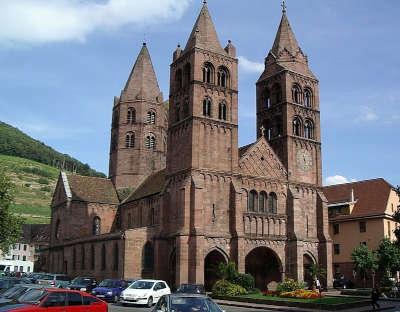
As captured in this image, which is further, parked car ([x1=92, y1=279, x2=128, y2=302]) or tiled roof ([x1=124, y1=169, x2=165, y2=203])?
tiled roof ([x1=124, y1=169, x2=165, y2=203])

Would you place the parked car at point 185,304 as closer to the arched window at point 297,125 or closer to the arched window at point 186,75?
the arched window at point 186,75

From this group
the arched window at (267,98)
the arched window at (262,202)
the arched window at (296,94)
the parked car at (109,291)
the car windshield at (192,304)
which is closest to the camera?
the car windshield at (192,304)

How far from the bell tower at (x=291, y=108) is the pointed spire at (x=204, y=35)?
839 centimetres

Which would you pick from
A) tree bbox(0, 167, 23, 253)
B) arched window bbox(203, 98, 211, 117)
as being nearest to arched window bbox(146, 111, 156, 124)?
arched window bbox(203, 98, 211, 117)

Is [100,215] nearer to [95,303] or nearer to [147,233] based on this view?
[147,233]

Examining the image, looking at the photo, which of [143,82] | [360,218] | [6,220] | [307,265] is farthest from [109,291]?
[143,82]

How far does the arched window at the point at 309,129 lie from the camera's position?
60.4 m

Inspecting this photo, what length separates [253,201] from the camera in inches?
2119

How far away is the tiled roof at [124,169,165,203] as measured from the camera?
61.1m

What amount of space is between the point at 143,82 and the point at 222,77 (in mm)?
22452

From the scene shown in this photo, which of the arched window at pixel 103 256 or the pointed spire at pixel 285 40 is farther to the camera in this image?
the pointed spire at pixel 285 40

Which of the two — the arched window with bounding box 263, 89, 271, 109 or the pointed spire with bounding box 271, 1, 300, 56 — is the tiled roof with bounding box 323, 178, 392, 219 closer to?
the arched window with bounding box 263, 89, 271, 109

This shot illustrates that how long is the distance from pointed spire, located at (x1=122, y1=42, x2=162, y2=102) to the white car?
44294 mm

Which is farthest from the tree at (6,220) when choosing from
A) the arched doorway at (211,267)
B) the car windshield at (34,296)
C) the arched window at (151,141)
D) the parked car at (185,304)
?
the parked car at (185,304)
